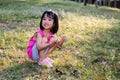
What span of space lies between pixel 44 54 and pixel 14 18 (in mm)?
7438

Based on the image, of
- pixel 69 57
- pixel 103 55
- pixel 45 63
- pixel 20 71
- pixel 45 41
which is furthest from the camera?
pixel 103 55

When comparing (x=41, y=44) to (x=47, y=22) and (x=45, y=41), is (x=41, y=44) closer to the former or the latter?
(x=45, y=41)

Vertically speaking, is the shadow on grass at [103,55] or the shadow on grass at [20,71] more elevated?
the shadow on grass at [20,71]

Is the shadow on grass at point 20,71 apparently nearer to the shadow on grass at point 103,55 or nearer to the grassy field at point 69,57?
the grassy field at point 69,57

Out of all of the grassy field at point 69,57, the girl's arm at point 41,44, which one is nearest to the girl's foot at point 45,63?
the grassy field at point 69,57

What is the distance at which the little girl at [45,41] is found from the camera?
7.20 m

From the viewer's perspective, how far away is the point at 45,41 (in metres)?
7.28

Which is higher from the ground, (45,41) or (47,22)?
(47,22)

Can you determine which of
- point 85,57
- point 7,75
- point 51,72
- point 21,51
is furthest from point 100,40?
point 7,75

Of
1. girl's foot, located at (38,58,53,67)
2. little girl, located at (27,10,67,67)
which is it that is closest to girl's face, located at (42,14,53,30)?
little girl, located at (27,10,67,67)

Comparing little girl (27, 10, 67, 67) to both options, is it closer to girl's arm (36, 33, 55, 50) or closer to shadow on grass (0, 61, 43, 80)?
girl's arm (36, 33, 55, 50)

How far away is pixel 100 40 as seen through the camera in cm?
1104

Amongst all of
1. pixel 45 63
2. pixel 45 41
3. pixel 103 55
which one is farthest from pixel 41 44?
pixel 103 55

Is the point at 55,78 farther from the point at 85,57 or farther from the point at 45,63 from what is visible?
the point at 85,57
